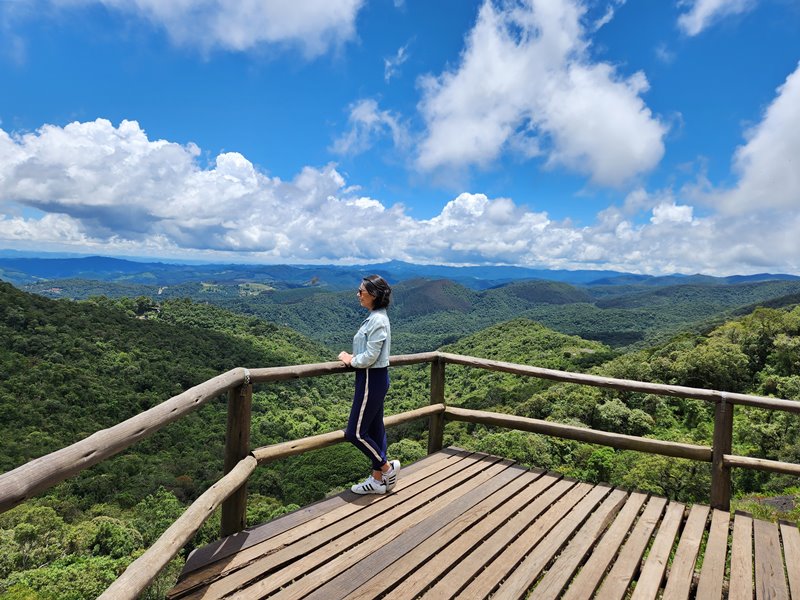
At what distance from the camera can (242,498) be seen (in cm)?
269

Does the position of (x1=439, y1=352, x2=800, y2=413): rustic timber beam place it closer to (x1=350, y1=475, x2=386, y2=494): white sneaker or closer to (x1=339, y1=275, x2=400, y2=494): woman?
(x1=339, y1=275, x2=400, y2=494): woman

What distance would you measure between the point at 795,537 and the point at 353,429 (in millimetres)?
2799

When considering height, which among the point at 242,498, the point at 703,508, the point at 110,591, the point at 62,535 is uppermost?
the point at 110,591

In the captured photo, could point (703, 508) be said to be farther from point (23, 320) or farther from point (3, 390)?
point (23, 320)

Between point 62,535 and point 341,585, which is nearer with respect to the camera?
point 341,585

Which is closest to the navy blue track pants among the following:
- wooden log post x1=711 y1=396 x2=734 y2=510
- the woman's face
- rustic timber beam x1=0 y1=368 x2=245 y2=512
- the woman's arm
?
the woman's arm

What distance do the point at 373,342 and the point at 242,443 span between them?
99 cm

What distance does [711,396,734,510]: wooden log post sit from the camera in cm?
325

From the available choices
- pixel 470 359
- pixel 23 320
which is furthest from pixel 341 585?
pixel 23 320

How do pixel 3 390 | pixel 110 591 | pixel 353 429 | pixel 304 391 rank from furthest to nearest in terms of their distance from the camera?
1. pixel 304 391
2. pixel 3 390
3. pixel 353 429
4. pixel 110 591

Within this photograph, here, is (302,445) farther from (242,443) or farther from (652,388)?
(652,388)

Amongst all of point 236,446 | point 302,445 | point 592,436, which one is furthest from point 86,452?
point 592,436

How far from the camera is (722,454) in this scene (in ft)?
10.7

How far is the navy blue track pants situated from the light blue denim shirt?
0.26 feet
